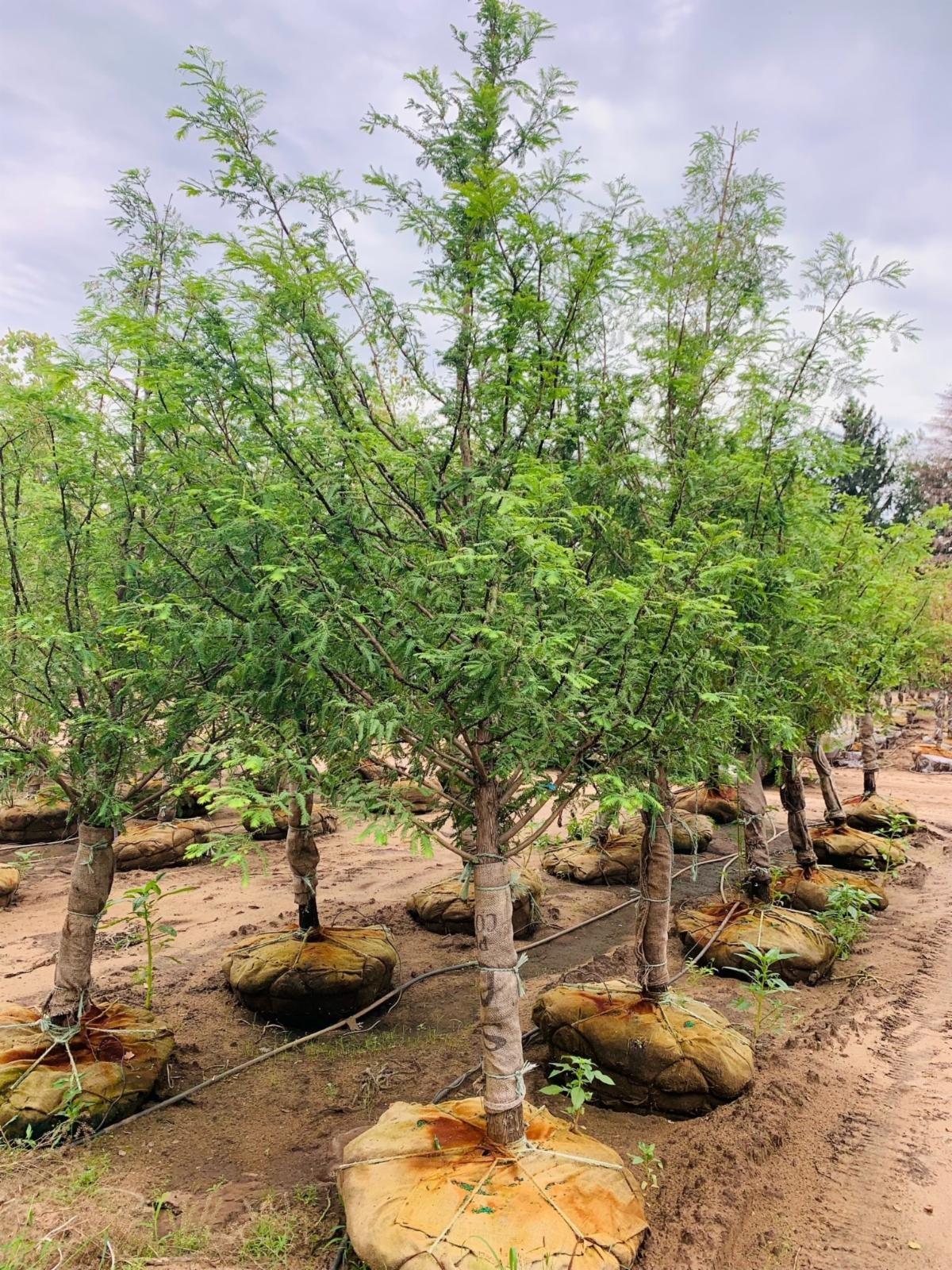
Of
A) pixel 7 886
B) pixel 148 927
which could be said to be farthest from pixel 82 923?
pixel 7 886

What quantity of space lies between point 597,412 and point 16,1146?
5663mm

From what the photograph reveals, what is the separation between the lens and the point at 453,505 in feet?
Result: 13.1

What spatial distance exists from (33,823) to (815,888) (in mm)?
12635

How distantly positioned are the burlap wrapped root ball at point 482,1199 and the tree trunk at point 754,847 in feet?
15.5

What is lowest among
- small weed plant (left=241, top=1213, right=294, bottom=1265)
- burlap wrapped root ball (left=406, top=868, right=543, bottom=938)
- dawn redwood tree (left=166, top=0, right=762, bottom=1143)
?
burlap wrapped root ball (left=406, top=868, right=543, bottom=938)

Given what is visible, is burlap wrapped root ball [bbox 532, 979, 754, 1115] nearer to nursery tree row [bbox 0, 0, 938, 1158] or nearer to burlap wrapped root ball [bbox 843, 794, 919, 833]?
nursery tree row [bbox 0, 0, 938, 1158]

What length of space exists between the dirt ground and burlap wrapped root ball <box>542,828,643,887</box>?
238 cm

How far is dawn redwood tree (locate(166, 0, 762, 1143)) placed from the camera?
3191 millimetres

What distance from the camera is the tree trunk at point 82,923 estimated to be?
513cm

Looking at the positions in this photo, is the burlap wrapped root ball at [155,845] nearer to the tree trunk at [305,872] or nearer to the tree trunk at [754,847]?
the tree trunk at [305,872]

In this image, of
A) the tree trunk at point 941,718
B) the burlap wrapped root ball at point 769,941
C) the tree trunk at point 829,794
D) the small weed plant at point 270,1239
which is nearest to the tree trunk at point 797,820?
the tree trunk at point 829,794

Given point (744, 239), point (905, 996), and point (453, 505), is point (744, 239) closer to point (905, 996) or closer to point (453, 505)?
point (453, 505)

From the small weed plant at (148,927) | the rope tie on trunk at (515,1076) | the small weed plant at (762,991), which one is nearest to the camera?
the rope tie on trunk at (515,1076)

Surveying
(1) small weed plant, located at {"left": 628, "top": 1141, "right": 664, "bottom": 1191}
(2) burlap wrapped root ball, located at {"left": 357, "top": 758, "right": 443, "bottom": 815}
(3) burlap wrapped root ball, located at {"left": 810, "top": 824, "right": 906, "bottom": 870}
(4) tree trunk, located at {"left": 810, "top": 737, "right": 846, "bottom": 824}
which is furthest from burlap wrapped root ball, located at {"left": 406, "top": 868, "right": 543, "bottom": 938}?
(4) tree trunk, located at {"left": 810, "top": 737, "right": 846, "bottom": 824}
